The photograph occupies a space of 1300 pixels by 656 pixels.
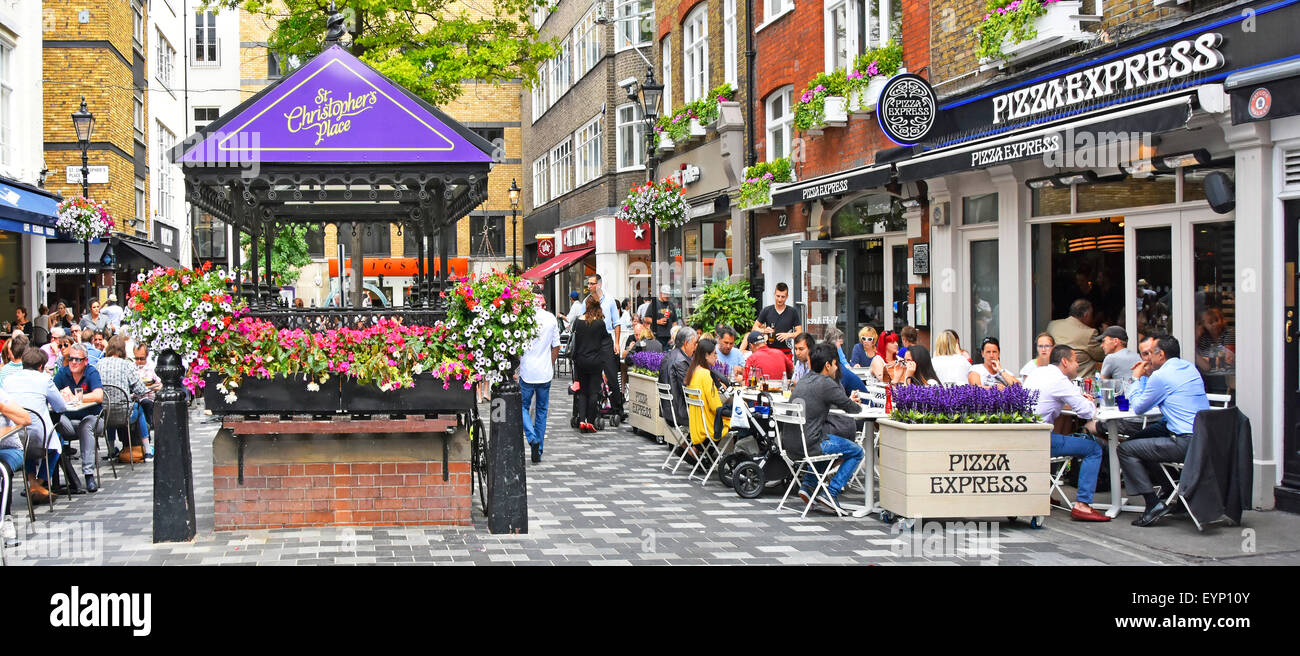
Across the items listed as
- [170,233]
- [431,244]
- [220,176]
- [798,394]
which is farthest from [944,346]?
[170,233]

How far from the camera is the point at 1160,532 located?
8680 mm

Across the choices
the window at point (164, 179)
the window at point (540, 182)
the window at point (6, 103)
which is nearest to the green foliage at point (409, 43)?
the window at point (6, 103)

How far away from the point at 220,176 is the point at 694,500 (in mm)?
4684

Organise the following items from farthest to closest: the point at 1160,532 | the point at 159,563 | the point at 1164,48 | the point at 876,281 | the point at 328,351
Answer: the point at 876,281, the point at 1164,48, the point at 1160,532, the point at 328,351, the point at 159,563

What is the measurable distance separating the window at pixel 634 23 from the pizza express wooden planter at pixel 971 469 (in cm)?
2301

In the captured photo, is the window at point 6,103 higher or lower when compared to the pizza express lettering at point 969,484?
higher

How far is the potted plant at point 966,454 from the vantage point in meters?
8.48

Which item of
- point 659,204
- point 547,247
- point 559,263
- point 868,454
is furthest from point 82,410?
point 547,247

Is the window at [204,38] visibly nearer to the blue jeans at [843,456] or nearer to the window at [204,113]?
the window at [204,113]

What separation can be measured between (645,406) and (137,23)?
27.3m

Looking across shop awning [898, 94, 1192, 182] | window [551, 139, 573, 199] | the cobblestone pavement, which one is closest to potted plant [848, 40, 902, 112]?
shop awning [898, 94, 1192, 182]

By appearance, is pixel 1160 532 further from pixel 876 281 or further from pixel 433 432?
pixel 876 281

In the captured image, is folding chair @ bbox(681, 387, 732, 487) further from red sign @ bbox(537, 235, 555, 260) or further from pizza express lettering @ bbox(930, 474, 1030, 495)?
red sign @ bbox(537, 235, 555, 260)

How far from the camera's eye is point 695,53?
2595 centimetres
